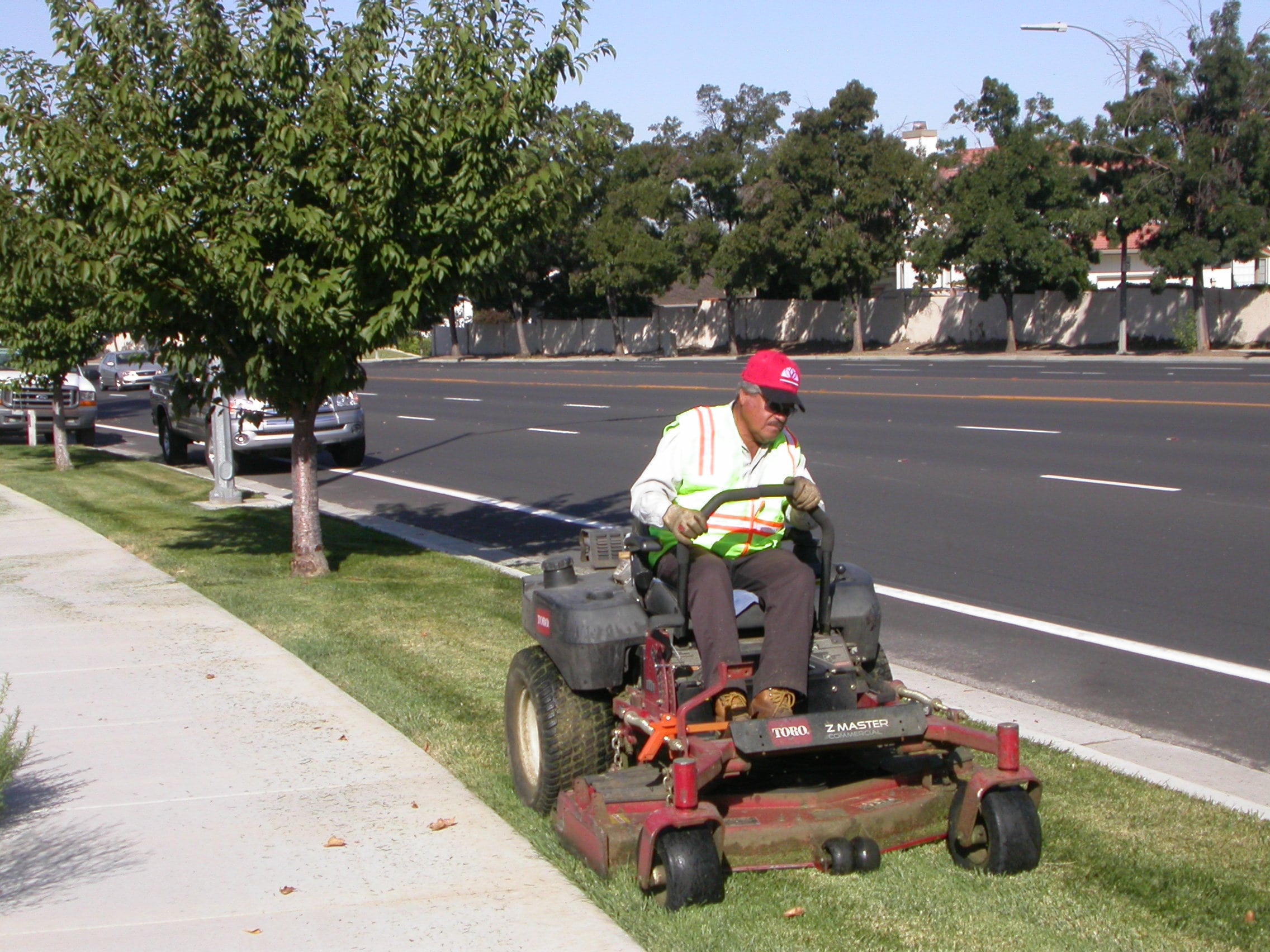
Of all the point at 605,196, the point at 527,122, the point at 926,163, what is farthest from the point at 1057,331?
the point at 527,122

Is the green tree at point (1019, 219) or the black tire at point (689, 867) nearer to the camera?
the black tire at point (689, 867)

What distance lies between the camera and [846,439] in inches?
723

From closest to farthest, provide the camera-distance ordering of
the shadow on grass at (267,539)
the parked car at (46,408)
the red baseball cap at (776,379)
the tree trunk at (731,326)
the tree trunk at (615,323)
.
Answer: the red baseball cap at (776,379)
the shadow on grass at (267,539)
the parked car at (46,408)
the tree trunk at (731,326)
the tree trunk at (615,323)

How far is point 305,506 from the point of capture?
32.6 feet

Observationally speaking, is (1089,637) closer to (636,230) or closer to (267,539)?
(267,539)

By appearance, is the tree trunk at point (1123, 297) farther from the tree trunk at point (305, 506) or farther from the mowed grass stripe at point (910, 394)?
the tree trunk at point (305, 506)

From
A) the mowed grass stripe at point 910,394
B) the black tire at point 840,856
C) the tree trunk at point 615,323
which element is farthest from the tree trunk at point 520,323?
the black tire at point 840,856

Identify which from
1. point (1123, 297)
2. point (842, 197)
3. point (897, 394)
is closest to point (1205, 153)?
point (1123, 297)

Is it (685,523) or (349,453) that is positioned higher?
(685,523)

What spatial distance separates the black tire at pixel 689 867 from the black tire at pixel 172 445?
55.9 feet

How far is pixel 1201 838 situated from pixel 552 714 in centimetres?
224

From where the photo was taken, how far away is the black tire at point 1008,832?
422 cm

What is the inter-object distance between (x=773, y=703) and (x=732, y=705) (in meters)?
0.15

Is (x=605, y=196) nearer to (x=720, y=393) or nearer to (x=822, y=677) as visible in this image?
(x=720, y=393)
